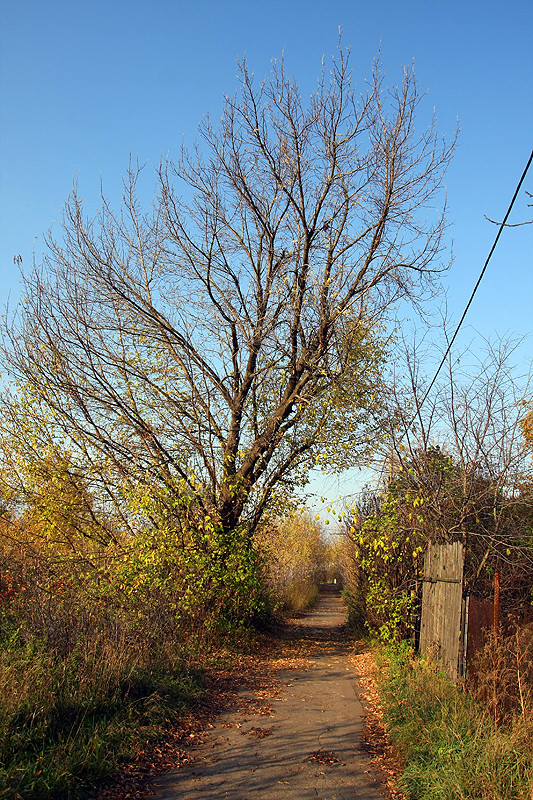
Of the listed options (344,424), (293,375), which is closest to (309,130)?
(293,375)

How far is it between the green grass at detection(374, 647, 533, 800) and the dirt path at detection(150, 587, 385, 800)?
0.47 metres

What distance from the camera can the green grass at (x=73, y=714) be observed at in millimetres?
4762

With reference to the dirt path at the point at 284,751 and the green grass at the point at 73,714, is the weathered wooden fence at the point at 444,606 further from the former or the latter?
the green grass at the point at 73,714

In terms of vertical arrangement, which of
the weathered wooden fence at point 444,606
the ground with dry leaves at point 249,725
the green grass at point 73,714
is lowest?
the ground with dry leaves at point 249,725

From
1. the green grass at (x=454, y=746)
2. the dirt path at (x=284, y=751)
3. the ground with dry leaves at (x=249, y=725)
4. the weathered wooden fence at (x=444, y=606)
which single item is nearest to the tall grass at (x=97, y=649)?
the ground with dry leaves at (x=249, y=725)

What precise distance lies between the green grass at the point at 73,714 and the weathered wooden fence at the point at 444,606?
338 centimetres

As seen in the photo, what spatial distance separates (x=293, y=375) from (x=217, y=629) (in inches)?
221

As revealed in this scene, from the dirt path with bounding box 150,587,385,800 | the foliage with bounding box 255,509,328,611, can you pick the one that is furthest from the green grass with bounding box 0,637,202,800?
the foliage with bounding box 255,509,328,611

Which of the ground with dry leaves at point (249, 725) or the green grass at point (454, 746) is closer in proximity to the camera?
the green grass at point (454, 746)

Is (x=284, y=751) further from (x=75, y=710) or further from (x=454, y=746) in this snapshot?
(x=75, y=710)

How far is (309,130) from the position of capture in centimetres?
1355

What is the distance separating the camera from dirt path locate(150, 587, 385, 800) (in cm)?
528

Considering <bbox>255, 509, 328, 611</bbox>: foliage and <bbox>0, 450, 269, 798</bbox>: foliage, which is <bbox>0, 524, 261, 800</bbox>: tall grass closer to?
<bbox>0, 450, 269, 798</bbox>: foliage

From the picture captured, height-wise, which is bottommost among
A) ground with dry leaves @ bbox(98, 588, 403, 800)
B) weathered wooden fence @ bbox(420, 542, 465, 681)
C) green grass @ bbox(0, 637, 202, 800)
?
ground with dry leaves @ bbox(98, 588, 403, 800)
